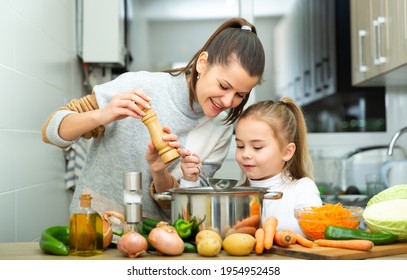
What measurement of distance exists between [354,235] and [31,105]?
1.26 meters

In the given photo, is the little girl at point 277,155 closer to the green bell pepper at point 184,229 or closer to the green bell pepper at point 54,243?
the green bell pepper at point 184,229

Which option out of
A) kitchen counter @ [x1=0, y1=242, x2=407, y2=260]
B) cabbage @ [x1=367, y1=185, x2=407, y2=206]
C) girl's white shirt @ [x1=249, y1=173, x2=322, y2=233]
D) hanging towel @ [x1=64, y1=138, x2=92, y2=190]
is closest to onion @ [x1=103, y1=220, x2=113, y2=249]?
kitchen counter @ [x1=0, y1=242, x2=407, y2=260]

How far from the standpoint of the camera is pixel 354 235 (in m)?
1.06

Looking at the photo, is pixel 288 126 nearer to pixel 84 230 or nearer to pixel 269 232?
pixel 269 232

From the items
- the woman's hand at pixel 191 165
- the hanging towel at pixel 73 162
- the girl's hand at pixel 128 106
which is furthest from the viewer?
the hanging towel at pixel 73 162

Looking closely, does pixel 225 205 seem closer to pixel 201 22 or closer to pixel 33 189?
pixel 33 189

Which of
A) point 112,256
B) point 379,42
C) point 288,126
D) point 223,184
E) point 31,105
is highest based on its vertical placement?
point 379,42

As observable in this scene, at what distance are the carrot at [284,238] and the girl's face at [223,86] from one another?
0.43m

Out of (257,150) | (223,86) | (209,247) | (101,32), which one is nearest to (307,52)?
(101,32)

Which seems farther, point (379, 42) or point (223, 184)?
point (379, 42)

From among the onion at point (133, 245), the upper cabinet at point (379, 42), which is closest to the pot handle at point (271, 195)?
the onion at point (133, 245)

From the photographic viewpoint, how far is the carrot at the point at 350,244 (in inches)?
39.8

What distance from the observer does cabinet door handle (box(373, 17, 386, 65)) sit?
2.54 m
